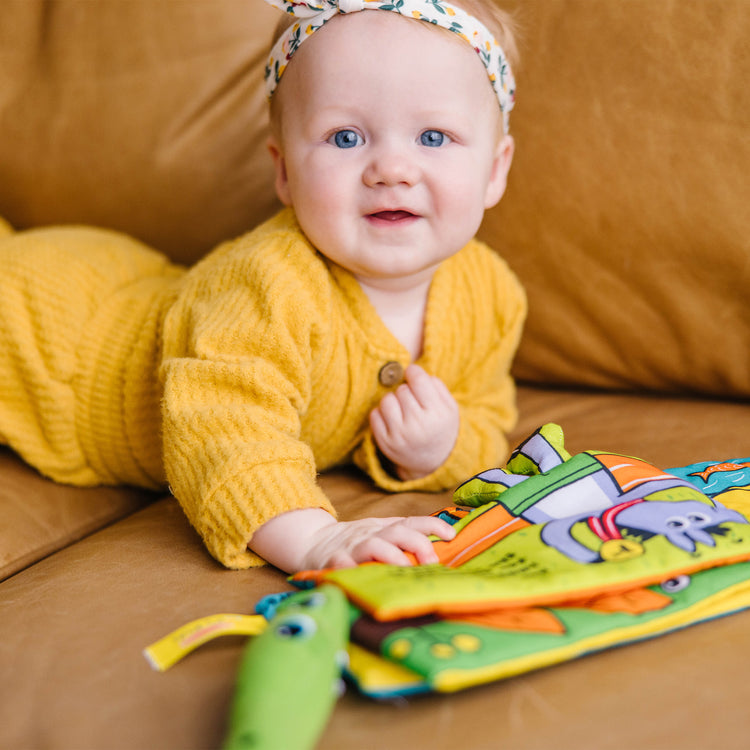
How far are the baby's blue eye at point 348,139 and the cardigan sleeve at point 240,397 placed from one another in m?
0.13

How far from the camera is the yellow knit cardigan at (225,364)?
31.5 inches

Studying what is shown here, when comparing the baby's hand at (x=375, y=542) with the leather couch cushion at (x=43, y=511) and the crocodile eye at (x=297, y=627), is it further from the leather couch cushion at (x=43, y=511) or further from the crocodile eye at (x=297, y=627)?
the leather couch cushion at (x=43, y=511)

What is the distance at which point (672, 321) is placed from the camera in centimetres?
109

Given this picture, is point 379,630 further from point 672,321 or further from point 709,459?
point 672,321

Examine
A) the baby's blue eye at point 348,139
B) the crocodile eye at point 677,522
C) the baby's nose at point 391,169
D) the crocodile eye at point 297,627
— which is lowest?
the crocodile eye at point 677,522

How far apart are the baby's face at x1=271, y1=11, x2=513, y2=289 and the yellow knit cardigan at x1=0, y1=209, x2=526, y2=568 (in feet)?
0.22

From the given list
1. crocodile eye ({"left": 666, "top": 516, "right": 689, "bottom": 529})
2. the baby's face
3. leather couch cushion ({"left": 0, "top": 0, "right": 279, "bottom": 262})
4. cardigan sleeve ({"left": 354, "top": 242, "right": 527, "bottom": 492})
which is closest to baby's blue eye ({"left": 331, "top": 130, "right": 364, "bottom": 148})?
the baby's face

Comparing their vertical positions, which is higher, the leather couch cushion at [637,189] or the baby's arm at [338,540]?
the leather couch cushion at [637,189]

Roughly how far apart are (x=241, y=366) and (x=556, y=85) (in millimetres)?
576

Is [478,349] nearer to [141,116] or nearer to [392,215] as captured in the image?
[392,215]

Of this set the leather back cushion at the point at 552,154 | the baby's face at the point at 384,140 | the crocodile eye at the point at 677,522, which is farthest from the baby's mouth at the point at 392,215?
the crocodile eye at the point at 677,522

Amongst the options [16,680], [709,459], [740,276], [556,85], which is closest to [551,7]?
[556,85]

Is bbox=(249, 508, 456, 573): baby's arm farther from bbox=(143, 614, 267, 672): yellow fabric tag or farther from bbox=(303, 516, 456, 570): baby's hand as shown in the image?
bbox=(143, 614, 267, 672): yellow fabric tag

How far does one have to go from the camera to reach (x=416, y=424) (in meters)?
0.94
